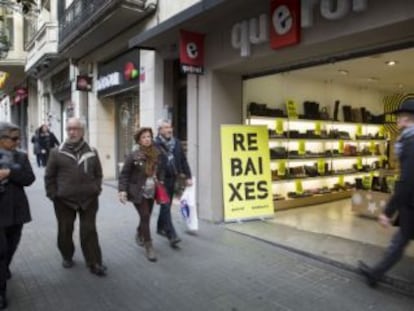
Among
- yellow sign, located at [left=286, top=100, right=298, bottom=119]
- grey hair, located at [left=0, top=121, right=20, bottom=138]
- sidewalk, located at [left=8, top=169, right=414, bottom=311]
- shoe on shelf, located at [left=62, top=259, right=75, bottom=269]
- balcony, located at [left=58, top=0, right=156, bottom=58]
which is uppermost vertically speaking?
balcony, located at [left=58, top=0, right=156, bottom=58]

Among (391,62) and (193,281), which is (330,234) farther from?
(391,62)

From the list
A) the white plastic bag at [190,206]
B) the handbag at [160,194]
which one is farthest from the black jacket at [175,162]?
the handbag at [160,194]

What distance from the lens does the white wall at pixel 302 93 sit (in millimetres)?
9164

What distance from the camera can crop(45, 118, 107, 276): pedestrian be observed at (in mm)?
5094

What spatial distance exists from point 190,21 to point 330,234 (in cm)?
413

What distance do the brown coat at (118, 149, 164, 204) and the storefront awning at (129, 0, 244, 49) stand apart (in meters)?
2.53

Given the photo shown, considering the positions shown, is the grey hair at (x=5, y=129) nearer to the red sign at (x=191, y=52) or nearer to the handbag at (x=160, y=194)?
the handbag at (x=160, y=194)

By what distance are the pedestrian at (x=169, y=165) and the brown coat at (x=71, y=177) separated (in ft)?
4.90

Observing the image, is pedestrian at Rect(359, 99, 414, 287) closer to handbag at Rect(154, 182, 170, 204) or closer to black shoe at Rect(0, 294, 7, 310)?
handbag at Rect(154, 182, 170, 204)

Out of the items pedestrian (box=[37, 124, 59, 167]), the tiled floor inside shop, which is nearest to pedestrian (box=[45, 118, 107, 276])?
the tiled floor inside shop

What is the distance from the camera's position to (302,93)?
10.2 meters

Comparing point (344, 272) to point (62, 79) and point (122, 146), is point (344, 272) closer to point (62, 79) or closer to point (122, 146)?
point (122, 146)

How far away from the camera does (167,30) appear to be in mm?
8031

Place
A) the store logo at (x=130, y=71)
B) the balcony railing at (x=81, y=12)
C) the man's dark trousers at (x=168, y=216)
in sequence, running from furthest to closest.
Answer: the store logo at (x=130, y=71), the balcony railing at (x=81, y=12), the man's dark trousers at (x=168, y=216)
